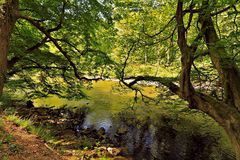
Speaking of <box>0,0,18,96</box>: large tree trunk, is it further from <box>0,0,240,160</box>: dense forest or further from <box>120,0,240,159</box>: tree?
<box>120,0,240,159</box>: tree

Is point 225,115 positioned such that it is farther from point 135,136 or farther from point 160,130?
point 160,130

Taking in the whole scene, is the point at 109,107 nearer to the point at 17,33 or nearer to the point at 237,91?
the point at 17,33

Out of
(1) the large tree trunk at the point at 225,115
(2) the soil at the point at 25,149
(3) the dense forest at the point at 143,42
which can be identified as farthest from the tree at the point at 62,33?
(1) the large tree trunk at the point at 225,115

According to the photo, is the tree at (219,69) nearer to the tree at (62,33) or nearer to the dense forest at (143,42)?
the dense forest at (143,42)

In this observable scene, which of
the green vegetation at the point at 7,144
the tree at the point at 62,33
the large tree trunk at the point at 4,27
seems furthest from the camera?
the tree at the point at 62,33

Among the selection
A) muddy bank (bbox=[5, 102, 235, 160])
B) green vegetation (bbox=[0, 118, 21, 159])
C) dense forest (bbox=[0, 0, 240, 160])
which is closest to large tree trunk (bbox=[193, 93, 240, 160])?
dense forest (bbox=[0, 0, 240, 160])

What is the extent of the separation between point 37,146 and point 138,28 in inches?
198

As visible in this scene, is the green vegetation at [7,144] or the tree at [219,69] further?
the tree at [219,69]

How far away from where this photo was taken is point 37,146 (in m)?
6.00

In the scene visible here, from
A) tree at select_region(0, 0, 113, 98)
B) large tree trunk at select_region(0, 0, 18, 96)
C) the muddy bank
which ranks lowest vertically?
the muddy bank

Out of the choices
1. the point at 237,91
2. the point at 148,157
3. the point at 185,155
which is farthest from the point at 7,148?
the point at 185,155

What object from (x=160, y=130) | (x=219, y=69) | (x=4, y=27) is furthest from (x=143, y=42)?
(x=160, y=130)

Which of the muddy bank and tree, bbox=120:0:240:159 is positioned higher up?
tree, bbox=120:0:240:159

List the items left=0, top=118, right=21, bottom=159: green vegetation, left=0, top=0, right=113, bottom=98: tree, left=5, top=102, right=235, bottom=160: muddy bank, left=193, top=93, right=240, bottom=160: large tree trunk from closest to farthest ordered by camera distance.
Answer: left=0, top=118, right=21, bottom=159: green vegetation, left=193, top=93, right=240, bottom=160: large tree trunk, left=0, top=0, right=113, bottom=98: tree, left=5, top=102, right=235, bottom=160: muddy bank
